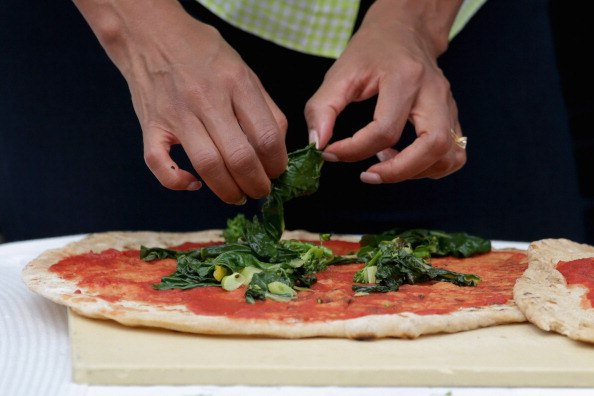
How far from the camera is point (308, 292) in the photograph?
8.81 ft

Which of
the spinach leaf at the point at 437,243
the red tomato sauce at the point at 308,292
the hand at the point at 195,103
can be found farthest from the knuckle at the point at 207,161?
the spinach leaf at the point at 437,243

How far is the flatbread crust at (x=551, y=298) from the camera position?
225cm

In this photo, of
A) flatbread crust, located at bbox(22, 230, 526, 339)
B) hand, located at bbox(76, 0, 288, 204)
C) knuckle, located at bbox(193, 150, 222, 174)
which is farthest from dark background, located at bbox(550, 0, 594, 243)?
flatbread crust, located at bbox(22, 230, 526, 339)

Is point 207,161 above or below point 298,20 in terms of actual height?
below

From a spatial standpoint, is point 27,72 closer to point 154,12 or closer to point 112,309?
point 154,12

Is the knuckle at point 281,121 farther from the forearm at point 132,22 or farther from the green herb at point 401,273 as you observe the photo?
the green herb at point 401,273

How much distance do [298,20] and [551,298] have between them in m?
1.91

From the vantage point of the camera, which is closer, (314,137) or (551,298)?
(551,298)

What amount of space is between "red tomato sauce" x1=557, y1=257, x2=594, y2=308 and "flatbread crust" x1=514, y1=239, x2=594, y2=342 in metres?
0.02

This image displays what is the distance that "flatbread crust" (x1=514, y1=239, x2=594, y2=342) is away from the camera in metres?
2.25

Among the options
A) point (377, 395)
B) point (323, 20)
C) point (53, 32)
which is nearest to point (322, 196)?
point (323, 20)

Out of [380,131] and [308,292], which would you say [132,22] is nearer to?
[380,131]

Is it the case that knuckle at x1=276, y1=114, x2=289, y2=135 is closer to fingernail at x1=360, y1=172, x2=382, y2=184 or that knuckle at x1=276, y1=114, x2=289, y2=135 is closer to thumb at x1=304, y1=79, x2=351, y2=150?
thumb at x1=304, y1=79, x2=351, y2=150

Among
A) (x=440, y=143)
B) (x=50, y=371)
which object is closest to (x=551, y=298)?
(x=440, y=143)
